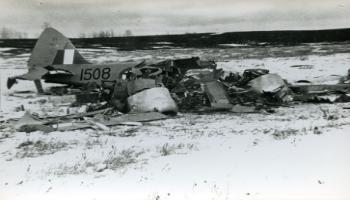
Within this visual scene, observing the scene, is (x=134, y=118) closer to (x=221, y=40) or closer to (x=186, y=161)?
(x=186, y=161)

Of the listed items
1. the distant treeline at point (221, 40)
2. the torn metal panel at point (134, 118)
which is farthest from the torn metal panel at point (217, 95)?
the distant treeline at point (221, 40)

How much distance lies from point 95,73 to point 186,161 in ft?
29.6

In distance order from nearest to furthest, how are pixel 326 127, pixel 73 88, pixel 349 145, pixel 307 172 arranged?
pixel 307 172
pixel 349 145
pixel 326 127
pixel 73 88

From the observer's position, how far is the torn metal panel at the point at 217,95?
12.1m

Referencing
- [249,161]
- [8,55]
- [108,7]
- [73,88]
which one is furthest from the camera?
[8,55]

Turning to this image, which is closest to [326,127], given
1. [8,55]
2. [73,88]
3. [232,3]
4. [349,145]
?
[349,145]

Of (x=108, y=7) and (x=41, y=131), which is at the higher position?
(x=108, y=7)

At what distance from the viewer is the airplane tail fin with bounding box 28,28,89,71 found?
16297mm

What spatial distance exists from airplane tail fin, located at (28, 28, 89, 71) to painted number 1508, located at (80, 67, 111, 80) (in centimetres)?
94

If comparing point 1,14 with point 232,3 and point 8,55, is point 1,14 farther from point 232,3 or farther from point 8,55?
point 8,55

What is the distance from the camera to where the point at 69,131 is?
9.72m

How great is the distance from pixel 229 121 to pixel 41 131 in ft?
14.8

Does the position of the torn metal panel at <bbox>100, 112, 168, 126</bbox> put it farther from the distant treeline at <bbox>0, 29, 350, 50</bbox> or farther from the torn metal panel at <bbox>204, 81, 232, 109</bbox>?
the distant treeline at <bbox>0, 29, 350, 50</bbox>

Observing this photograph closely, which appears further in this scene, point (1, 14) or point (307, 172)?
point (1, 14)
